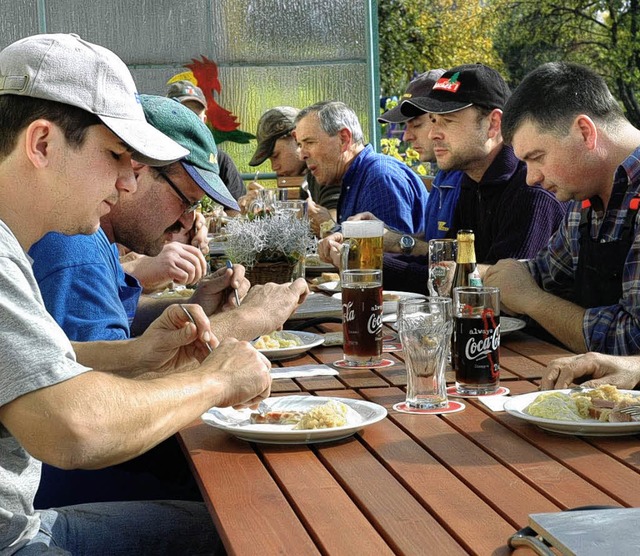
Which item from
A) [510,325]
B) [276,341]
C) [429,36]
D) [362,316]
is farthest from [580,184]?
[429,36]

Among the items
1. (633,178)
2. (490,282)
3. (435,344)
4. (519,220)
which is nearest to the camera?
(435,344)

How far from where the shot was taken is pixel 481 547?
1.33 m

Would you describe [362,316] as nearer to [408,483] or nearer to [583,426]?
[583,426]

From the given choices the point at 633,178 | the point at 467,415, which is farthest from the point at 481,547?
the point at 633,178

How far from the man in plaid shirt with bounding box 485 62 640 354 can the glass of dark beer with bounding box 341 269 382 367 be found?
2.01 feet

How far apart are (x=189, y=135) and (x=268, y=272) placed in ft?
2.00

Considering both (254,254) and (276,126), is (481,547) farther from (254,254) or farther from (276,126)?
(276,126)

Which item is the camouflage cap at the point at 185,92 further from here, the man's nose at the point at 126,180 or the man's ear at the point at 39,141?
the man's ear at the point at 39,141

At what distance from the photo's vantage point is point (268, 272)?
3.45 meters

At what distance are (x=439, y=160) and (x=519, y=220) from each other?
2.51 feet

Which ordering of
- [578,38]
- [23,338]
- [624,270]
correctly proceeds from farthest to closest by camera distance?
[578,38] → [624,270] → [23,338]

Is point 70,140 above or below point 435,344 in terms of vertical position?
above

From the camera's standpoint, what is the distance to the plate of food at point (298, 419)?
5.96 feet

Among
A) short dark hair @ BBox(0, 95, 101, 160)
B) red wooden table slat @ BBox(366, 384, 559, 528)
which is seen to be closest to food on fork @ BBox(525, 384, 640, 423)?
red wooden table slat @ BBox(366, 384, 559, 528)
